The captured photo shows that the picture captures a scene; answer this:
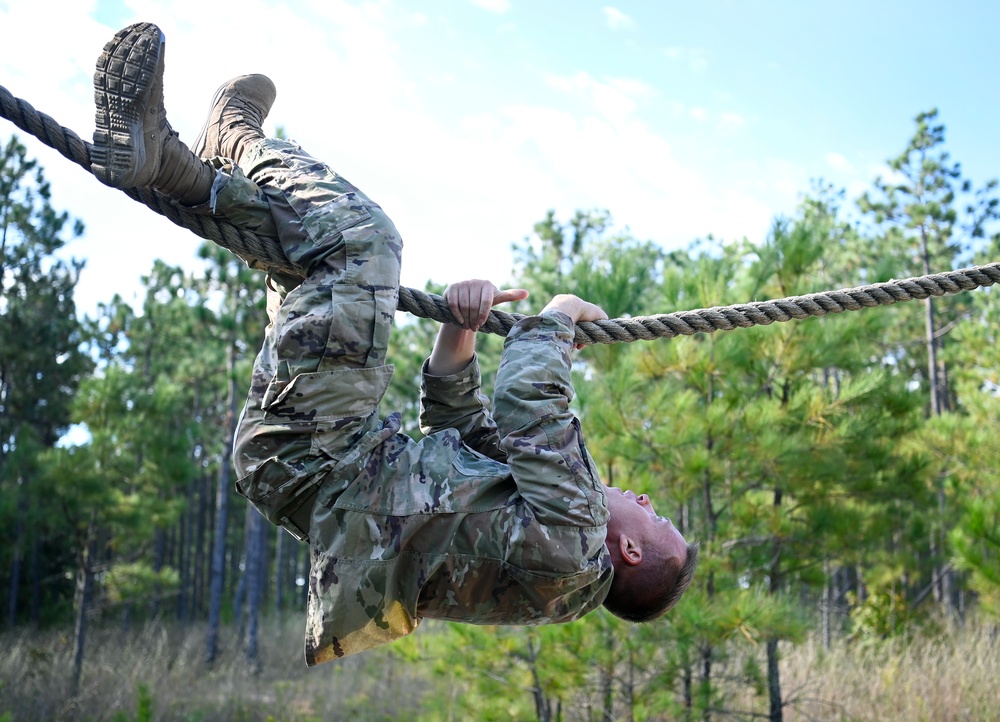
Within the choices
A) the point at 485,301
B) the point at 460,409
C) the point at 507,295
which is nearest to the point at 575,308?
the point at 507,295

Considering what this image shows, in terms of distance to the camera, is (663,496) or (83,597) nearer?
(663,496)

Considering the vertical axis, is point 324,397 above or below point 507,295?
below

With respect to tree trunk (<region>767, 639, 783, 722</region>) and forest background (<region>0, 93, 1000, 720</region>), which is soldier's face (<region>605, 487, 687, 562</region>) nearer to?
forest background (<region>0, 93, 1000, 720</region>)

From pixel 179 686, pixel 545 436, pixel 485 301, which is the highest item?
pixel 485 301

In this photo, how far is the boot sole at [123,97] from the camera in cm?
197

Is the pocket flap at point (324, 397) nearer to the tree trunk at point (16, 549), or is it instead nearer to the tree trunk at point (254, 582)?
the tree trunk at point (254, 582)

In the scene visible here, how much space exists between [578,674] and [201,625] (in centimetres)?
1529

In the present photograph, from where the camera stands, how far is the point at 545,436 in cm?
202

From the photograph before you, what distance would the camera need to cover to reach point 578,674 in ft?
22.3

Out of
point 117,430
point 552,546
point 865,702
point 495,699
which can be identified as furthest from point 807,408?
point 117,430

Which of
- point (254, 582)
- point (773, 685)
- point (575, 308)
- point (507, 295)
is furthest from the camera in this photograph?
point (254, 582)

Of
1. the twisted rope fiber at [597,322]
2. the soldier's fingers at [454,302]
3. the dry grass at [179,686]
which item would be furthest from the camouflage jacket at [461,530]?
the dry grass at [179,686]

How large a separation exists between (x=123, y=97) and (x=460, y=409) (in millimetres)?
1197

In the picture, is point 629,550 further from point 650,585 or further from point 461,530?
point 461,530
